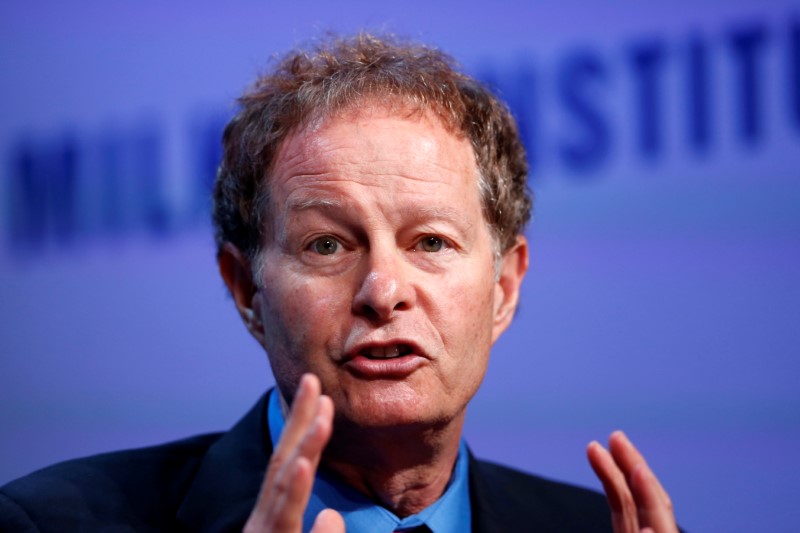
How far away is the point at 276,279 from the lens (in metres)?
2.22

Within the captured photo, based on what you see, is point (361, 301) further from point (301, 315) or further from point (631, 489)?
point (631, 489)

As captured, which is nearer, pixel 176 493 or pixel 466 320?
pixel 466 320

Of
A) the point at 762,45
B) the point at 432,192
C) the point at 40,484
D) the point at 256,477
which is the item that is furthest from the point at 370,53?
the point at 762,45

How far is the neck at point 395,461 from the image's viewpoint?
216 cm

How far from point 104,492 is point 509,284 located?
1.03 meters

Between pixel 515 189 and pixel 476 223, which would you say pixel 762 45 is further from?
pixel 476 223

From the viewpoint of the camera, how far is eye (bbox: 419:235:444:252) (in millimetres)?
2197

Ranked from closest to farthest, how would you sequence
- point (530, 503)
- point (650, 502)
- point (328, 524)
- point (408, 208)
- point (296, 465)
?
point (296, 465)
point (328, 524)
point (650, 502)
point (408, 208)
point (530, 503)

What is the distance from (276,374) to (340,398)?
21cm

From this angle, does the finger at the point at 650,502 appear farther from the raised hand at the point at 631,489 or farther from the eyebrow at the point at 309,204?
the eyebrow at the point at 309,204

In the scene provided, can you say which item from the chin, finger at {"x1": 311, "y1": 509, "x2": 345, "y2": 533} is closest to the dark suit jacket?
the chin

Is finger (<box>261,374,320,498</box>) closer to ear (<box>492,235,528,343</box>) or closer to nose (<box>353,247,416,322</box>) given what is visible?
nose (<box>353,247,416,322</box>)

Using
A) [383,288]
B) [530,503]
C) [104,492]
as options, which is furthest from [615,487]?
[104,492]

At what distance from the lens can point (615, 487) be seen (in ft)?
6.33
